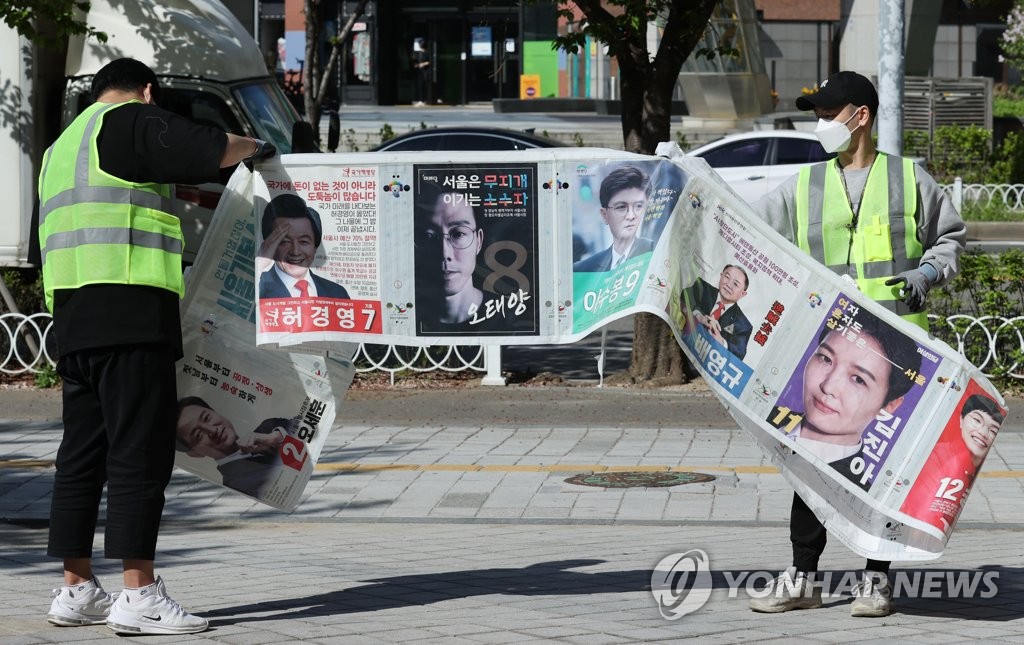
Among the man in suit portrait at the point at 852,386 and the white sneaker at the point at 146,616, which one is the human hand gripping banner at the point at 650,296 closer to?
the man in suit portrait at the point at 852,386

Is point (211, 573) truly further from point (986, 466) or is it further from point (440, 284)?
point (986, 466)

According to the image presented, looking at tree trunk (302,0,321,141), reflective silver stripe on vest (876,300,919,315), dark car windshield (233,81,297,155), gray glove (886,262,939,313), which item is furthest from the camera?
tree trunk (302,0,321,141)

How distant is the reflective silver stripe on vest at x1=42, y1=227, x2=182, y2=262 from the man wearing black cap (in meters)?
2.18

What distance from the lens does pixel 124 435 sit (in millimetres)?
5352

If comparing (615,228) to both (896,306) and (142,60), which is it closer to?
(896,306)

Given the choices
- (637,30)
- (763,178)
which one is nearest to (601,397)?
(637,30)

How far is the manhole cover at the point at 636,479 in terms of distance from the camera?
8.52 meters

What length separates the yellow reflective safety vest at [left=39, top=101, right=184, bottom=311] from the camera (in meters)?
5.32

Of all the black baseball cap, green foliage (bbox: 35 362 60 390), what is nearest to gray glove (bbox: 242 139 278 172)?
the black baseball cap

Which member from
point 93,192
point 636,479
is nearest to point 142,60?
point 636,479

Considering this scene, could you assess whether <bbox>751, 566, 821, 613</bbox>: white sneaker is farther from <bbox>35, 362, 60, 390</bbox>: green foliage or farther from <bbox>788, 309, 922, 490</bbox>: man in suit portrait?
<bbox>35, 362, 60, 390</bbox>: green foliage

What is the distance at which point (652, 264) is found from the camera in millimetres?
5625

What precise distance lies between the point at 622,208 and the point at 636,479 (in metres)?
3.24

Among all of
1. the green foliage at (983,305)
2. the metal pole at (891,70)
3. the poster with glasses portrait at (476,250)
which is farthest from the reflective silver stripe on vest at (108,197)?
the metal pole at (891,70)
